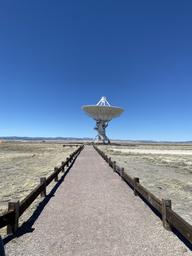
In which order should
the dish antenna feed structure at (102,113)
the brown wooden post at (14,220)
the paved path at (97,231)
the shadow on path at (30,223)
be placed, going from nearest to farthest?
the paved path at (97,231) → the shadow on path at (30,223) → the brown wooden post at (14,220) → the dish antenna feed structure at (102,113)

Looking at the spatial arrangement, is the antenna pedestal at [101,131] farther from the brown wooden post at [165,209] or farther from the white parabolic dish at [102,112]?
the brown wooden post at [165,209]

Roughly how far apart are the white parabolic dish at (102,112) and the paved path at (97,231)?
70.8 m

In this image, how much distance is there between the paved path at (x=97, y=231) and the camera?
5148 millimetres

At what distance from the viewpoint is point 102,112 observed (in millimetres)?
81750

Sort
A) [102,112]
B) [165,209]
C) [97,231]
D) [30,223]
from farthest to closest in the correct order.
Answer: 1. [102,112]
2. [30,223]
3. [165,209]
4. [97,231]

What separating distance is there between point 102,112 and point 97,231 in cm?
7600

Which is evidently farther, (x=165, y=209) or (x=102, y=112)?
(x=102, y=112)

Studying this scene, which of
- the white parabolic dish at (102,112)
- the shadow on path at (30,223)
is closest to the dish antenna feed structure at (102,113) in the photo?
the white parabolic dish at (102,112)

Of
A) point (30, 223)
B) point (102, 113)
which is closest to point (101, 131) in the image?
point (102, 113)

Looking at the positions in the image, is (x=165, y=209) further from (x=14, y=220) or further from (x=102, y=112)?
(x=102, y=112)

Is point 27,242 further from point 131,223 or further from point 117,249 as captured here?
point 131,223

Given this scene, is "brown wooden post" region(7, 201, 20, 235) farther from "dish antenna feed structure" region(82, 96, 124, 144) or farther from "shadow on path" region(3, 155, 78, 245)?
"dish antenna feed structure" region(82, 96, 124, 144)

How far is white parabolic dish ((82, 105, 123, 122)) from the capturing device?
8000 centimetres

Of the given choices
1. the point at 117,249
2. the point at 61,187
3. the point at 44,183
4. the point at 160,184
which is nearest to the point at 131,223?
the point at 117,249
